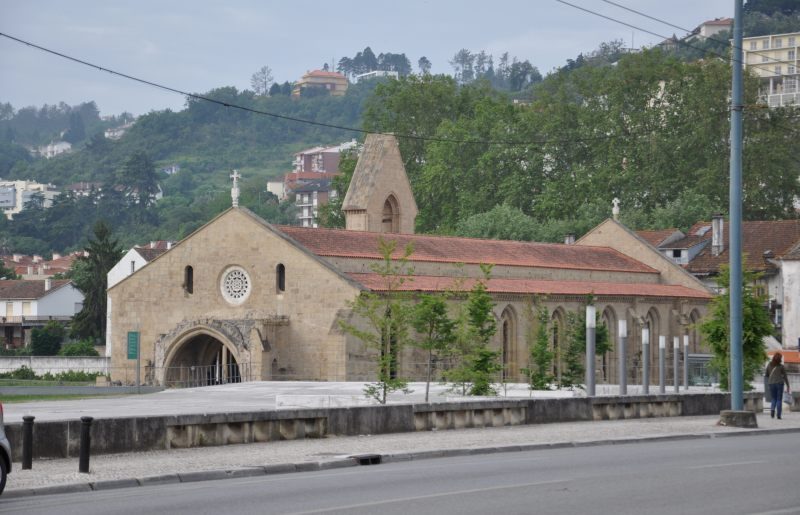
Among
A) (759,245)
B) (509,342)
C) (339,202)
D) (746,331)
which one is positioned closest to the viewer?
(746,331)

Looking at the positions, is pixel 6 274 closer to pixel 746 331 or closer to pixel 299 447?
pixel 746 331

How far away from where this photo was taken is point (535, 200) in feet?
365

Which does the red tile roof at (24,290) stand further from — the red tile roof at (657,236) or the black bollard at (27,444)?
the black bollard at (27,444)

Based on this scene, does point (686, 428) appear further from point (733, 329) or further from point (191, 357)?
point (191, 357)

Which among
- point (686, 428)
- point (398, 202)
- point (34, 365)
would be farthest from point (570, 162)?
point (686, 428)

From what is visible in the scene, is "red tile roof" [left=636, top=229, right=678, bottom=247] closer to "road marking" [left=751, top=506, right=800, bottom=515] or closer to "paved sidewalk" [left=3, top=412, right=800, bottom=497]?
"paved sidewalk" [left=3, top=412, right=800, bottom=497]

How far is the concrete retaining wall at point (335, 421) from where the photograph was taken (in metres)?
23.1

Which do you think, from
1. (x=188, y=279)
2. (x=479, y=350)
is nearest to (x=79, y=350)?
(x=188, y=279)

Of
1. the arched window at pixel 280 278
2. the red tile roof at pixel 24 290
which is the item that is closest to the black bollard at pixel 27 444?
the arched window at pixel 280 278

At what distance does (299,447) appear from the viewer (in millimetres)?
25906

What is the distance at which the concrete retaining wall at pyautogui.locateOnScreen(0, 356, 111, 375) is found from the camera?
75750mm

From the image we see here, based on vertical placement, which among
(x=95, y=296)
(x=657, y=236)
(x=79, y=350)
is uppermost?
(x=657, y=236)

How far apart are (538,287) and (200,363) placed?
1605 cm

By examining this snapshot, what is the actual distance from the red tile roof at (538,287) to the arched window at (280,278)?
321 cm
